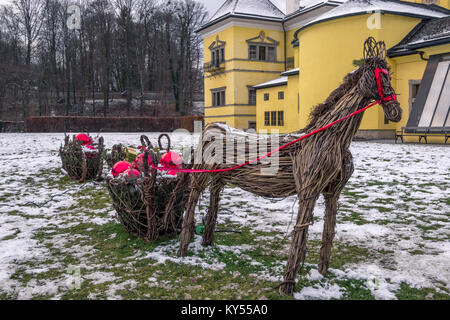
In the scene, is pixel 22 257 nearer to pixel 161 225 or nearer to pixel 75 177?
pixel 161 225

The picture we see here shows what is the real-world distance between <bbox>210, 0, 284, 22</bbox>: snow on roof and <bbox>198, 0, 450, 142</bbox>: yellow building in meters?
0.10

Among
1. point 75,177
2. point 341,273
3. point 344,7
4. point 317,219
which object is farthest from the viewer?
point 344,7

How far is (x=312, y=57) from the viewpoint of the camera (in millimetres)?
23359

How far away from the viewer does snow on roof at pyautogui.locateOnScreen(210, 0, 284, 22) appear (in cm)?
3284

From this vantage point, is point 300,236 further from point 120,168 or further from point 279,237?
point 120,168

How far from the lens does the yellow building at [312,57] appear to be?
18.6m

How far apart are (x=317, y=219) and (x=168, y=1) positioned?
158 ft

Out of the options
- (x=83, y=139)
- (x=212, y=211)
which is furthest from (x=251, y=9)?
(x=212, y=211)

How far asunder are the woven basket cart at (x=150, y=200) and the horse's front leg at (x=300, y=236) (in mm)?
1828

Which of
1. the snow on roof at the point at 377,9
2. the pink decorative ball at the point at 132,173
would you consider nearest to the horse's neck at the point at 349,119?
the pink decorative ball at the point at 132,173

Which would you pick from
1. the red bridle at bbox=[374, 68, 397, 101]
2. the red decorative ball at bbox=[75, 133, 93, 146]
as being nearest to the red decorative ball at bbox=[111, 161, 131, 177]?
the red bridle at bbox=[374, 68, 397, 101]

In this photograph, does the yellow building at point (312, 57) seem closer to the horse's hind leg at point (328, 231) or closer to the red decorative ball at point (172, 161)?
the horse's hind leg at point (328, 231)

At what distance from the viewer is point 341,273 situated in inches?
158

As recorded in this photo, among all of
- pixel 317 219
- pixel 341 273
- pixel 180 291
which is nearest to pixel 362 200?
pixel 317 219
